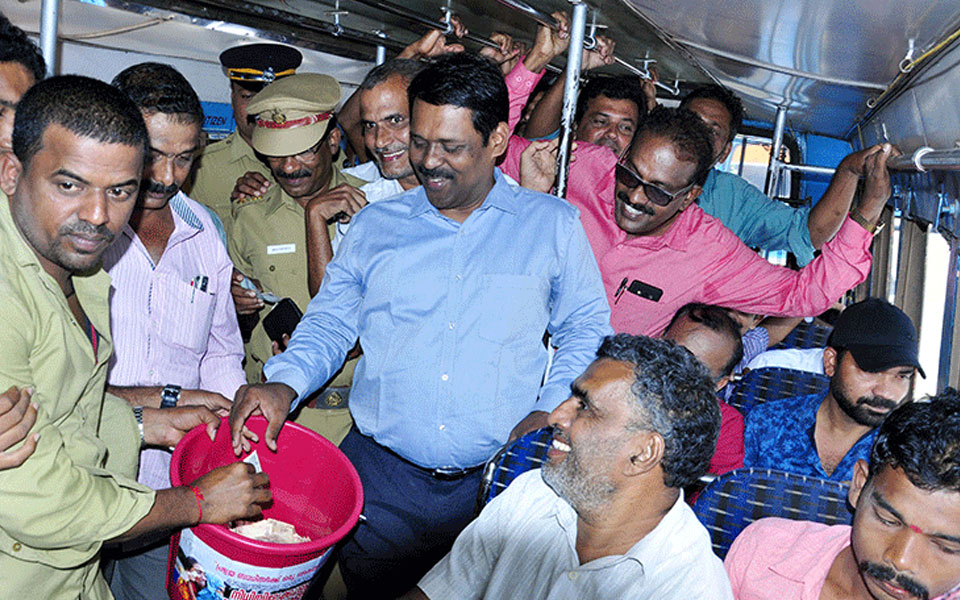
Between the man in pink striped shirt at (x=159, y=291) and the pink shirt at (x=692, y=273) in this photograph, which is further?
the pink shirt at (x=692, y=273)

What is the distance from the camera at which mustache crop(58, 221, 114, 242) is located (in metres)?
1.81

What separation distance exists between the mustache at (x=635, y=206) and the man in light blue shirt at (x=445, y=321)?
656mm

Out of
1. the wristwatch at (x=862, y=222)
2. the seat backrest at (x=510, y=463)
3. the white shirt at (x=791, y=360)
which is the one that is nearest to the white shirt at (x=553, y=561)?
the seat backrest at (x=510, y=463)

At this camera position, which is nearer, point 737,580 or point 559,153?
point 737,580

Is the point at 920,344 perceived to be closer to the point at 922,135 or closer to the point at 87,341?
the point at 922,135

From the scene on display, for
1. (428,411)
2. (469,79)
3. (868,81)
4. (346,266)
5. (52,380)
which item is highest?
(868,81)

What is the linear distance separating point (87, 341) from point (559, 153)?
1.73 metres

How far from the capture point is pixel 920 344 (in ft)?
14.6

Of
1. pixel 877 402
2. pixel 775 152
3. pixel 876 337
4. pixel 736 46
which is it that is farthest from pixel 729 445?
pixel 775 152

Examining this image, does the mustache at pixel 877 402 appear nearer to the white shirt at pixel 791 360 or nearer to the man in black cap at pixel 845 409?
the man in black cap at pixel 845 409

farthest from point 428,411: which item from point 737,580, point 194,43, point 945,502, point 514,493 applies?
point 194,43

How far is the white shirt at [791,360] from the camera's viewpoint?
4.11 meters

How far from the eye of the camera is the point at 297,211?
3.50 metres

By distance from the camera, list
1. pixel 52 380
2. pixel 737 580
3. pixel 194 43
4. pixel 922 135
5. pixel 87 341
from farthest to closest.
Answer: pixel 194 43 → pixel 922 135 → pixel 737 580 → pixel 87 341 → pixel 52 380
